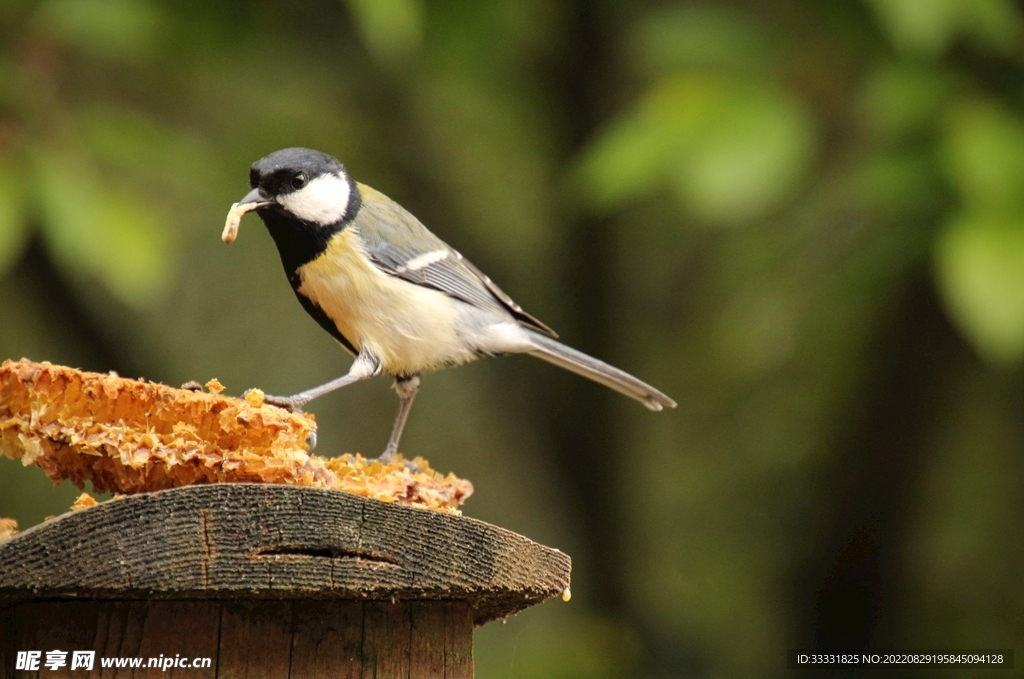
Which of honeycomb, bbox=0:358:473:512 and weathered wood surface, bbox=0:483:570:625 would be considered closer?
weathered wood surface, bbox=0:483:570:625

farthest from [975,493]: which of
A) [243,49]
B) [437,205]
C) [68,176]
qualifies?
[68,176]

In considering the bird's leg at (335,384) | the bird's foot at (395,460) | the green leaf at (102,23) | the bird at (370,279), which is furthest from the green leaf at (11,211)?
the bird's foot at (395,460)

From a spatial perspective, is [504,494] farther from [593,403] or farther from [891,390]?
[891,390]

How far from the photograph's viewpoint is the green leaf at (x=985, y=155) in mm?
2795

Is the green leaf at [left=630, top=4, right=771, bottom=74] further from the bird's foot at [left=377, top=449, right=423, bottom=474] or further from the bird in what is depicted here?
the bird's foot at [left=377, top=449, right=423, bottom=474]

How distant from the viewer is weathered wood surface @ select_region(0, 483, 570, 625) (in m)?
1.50

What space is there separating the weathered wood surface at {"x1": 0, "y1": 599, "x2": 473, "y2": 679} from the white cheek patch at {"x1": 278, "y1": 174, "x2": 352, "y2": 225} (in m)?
1.13

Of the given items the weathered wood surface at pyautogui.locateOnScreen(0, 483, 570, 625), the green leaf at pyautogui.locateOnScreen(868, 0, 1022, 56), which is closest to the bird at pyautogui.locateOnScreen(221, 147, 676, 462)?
the weathered wood surface at pyautogui.locateOnScreen(0, 483, 570, 625)

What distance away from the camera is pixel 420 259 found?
115 inches

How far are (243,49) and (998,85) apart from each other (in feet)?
8.28

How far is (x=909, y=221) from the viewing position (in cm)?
340

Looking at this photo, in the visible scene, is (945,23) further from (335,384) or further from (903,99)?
(335,384)

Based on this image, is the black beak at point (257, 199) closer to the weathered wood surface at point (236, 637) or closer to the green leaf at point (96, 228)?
the green leaf at point (96, 228)

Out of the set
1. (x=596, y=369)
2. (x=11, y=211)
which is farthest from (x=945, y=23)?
(x=11, y=211)
